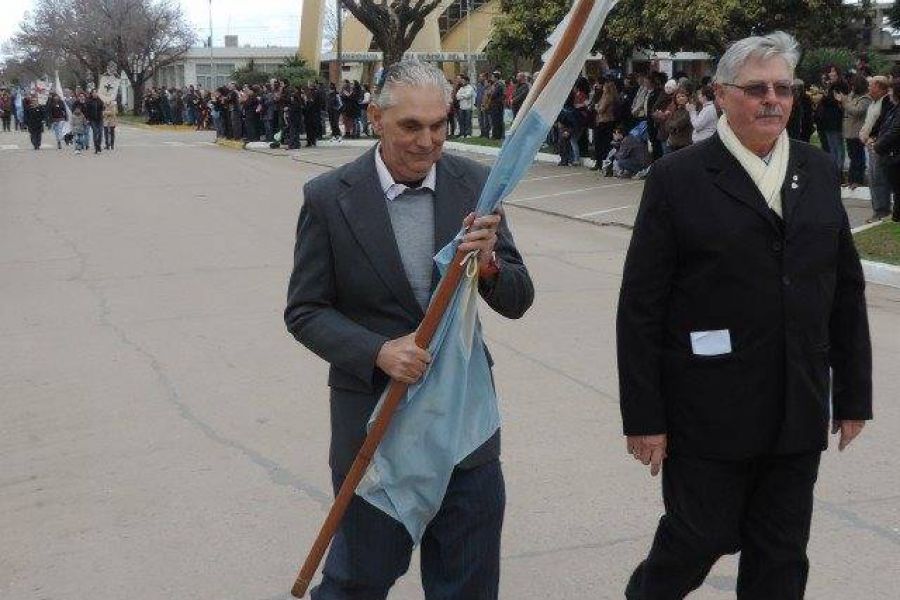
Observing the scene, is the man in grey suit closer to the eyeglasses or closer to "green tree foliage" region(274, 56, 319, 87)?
the eyeglasses

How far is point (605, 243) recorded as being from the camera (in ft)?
41.4

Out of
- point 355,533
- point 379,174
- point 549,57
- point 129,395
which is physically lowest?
point 129,395

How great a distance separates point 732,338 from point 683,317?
0.13 meters

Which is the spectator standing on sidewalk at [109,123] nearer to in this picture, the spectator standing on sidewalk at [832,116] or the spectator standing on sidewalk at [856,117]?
the spectator standing on sidewalk at [832,116]

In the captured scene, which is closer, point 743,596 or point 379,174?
point 379,174

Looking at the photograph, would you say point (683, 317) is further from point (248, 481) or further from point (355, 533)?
point (248, 481)

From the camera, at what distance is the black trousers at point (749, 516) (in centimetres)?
310

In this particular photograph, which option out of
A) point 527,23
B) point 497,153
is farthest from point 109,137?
point 497,153

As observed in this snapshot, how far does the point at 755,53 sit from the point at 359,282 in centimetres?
113

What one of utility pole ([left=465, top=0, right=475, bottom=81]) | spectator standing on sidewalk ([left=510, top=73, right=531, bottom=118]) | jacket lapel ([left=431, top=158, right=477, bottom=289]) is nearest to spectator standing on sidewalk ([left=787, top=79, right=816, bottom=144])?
spectator standing on sidewalk ([left=510, top=73, right=531, bottom=118])

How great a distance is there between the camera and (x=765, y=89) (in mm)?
2934

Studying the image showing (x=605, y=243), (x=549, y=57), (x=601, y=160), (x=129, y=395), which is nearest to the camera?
(x=549, y=57)

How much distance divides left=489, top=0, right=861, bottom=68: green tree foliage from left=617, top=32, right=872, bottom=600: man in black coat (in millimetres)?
16242

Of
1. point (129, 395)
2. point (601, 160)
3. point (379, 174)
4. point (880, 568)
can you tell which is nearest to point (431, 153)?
point (379, 174)
